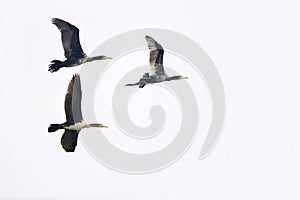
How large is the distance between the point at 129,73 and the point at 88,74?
3.73m

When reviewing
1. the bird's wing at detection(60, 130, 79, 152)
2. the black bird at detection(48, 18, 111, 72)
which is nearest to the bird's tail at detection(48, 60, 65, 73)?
the black bird at detection(48, 18, 111, 72)

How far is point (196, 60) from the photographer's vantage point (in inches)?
2466

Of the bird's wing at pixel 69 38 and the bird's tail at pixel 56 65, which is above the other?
the bird's wing at pixel 69 38

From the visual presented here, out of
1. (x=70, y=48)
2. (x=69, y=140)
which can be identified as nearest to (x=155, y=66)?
(x=70, y=48)

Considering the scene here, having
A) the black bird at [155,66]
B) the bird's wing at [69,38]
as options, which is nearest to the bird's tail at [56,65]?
the bird's wing at [69,38]

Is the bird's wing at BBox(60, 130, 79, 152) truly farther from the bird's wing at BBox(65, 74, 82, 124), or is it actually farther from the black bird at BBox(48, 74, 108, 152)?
the bird's wing at BBox(65, 74, 82, 124)

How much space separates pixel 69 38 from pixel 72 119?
441 centimetres

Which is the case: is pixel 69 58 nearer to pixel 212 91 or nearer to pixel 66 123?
pixel 66 123

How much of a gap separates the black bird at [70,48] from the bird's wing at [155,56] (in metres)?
3.36

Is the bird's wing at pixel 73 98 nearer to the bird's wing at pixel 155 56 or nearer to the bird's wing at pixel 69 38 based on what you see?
the bird's wing at pixel 69 38

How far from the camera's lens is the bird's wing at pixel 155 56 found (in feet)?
160

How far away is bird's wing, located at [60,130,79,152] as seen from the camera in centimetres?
4604

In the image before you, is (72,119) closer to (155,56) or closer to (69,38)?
(69,38)

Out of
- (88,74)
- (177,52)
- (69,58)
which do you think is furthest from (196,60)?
(69,58)
